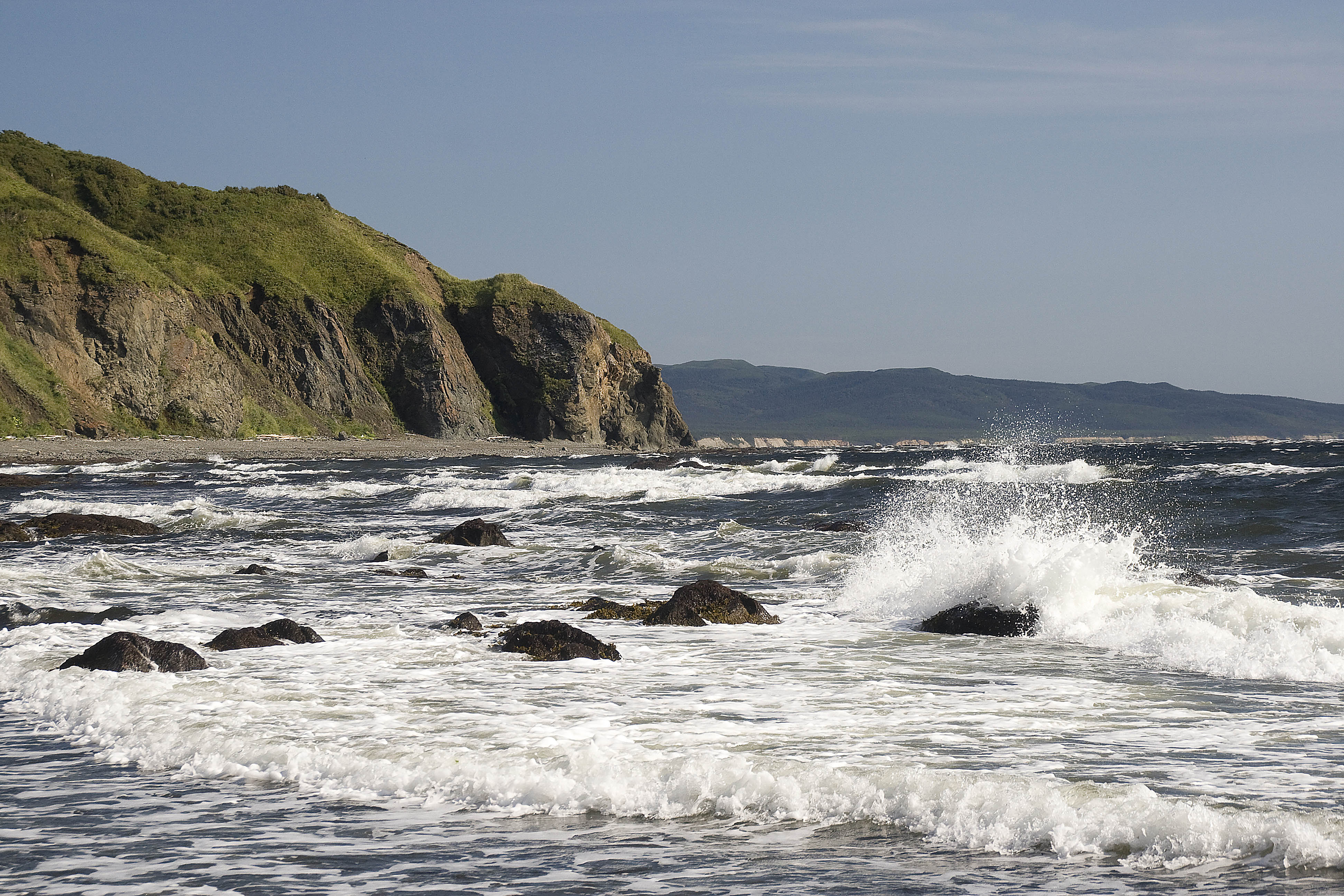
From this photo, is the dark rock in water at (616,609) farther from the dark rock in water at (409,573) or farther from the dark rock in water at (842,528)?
the dark rock in water at (842,528)

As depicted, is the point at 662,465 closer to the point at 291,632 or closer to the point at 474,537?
the point at 474,537

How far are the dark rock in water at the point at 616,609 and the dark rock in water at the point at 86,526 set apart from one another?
38.9 feet

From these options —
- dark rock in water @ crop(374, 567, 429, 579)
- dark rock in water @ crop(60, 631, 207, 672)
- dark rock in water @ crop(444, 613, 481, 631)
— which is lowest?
dark rock in water @ crop(374, 567, 429, 579)

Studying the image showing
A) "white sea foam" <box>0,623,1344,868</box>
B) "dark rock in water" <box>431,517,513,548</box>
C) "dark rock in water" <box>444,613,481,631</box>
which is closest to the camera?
"white sea foam" <box>0,623,1344,868</box>

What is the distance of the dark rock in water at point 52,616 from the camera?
1034 cm

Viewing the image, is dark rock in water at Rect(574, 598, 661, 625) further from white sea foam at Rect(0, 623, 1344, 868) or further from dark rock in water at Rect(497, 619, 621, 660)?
white sea foam at Rect(0, 623, 1344, 868)

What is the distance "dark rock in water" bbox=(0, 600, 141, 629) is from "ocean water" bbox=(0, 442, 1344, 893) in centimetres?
28

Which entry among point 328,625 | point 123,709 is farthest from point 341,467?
point 123,709

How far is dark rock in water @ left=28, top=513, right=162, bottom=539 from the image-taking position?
62.6 ft

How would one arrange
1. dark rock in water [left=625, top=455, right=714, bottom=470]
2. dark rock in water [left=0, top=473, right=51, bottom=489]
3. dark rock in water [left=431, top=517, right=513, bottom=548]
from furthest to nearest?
1. dark rock in water [left=625, top=455, right=714, bottom=470]
2. dark rock in water [left=0, top=473, right=51, bottom=489]
3. dark rock in water [left=431, top=517, right=513, bottom=548]

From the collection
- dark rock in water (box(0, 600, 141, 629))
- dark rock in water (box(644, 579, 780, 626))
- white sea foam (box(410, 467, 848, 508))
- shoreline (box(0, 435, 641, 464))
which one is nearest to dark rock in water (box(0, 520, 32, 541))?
dark rock in water (box(0, 600, 141, 629))

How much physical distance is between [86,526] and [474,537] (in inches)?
284

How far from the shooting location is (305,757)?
5.80m

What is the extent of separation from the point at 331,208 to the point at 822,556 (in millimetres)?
88650
